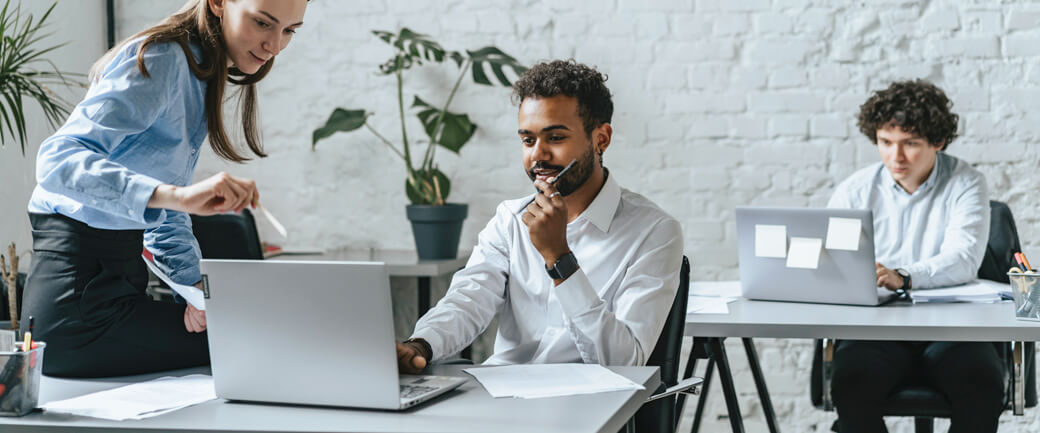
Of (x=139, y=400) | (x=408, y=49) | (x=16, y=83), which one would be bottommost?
(x=139, y=400)

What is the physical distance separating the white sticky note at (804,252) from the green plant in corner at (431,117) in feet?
4.30

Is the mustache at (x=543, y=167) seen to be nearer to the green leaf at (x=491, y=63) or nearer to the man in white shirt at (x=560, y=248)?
the man in white shirt at (x=560, y=248)

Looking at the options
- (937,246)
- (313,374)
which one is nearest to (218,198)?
(313,374)

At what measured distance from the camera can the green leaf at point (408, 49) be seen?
3314 millimetres

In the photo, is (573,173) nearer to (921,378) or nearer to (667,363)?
(667,363)

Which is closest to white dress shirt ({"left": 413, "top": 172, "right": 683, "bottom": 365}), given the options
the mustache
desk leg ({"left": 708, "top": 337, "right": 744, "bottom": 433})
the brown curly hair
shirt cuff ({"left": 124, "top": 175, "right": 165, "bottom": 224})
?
the mustache

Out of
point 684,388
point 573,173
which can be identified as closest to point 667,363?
point 684,388

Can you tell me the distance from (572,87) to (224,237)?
146 centimetres

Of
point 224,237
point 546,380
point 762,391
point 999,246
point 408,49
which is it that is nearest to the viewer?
point 546,380

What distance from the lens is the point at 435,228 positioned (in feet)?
10.8

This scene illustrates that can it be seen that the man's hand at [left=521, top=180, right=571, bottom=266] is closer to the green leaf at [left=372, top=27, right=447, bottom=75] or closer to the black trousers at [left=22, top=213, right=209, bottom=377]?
the black trousers at [left=22, top=213, right=209, bottom=377]

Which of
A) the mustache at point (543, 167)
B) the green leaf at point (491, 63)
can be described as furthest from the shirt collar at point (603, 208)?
the green leaf at point (491, 63)

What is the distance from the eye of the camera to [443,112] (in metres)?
3.41

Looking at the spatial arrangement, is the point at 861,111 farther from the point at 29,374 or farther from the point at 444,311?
the point at 29,374
